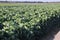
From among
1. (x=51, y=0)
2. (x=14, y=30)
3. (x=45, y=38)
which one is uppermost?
(x=14, y=30)

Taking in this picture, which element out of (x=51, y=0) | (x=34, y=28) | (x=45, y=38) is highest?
(x=34, y=28)

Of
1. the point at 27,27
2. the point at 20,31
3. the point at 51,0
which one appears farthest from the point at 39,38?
the point at 51,0

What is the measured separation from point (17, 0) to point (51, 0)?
1129cm

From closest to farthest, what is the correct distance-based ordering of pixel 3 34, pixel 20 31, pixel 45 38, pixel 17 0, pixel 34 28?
1. pixel 3 34
2. pixel 20 31
3. pixel 34 28
4. pixel 45 38
5. pixel 17 0

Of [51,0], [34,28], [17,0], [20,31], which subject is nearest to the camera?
[20,31]

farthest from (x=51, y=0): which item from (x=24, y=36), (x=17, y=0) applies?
(x=24, y=36)

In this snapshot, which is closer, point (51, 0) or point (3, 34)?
point (3, 34)

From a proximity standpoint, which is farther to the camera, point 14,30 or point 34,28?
point 34,28

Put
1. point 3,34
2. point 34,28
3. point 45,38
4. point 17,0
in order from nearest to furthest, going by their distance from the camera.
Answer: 1. point 3,34
2. point 34,28
3. point 45,38
4. point 17,0

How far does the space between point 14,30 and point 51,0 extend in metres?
49.8

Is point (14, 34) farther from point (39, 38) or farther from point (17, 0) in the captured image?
point (17, 0)

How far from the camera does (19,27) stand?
6.96m

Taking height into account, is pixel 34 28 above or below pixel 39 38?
above

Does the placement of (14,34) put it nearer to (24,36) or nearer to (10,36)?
(10,36)
